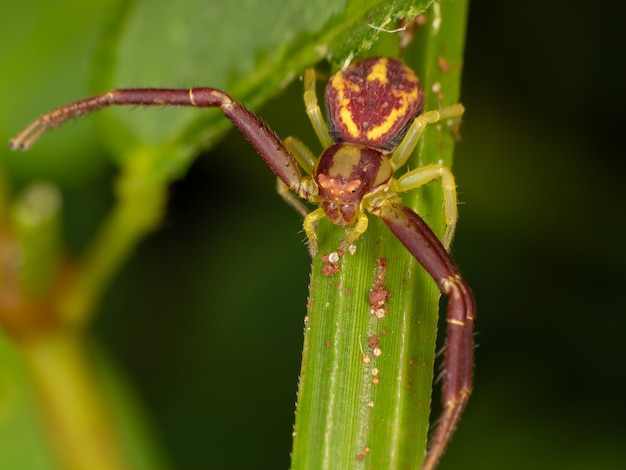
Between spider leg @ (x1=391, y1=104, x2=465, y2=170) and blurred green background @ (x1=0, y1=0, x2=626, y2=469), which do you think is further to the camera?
blurred green background @ (x1=0, y1=0, x2=626, y2=469)

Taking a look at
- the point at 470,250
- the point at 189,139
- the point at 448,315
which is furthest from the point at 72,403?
the point at 470,250

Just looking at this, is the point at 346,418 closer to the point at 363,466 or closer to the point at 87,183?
the point at 363,466

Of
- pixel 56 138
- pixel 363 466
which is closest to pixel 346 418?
pixel 363 466

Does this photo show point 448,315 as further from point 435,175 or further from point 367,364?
point 435,175

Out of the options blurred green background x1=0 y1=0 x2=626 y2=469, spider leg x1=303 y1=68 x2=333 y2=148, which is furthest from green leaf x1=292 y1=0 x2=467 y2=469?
blurred green background x1=0 y1=0 x2=626 y2=469

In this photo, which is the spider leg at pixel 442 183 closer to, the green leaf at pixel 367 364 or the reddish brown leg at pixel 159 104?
the green leaf at pixel 367 364

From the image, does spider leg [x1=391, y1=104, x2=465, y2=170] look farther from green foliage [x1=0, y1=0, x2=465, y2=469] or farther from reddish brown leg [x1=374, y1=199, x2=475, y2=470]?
reddish brown leg [x1=374, y1=199, x2=475, y2=470]

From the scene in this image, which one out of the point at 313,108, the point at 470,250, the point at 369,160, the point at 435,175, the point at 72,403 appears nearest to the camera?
the point at 435,175
